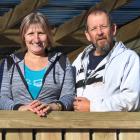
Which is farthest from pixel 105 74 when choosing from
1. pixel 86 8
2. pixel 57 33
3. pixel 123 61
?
pixel 57 33

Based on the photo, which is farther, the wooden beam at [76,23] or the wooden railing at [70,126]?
the wooden beam at [76,23]

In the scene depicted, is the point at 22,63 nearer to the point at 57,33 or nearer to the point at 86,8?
the point at 86,8

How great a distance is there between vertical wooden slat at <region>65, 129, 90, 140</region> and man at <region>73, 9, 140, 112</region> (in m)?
0.26

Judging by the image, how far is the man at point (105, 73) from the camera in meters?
4.45

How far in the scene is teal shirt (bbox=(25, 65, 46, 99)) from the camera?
178 inches

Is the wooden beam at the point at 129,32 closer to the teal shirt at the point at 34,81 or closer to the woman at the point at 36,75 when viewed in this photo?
the woman at the point at 36,75

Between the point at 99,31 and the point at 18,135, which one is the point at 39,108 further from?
the point at 99,31

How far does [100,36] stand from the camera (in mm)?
4773

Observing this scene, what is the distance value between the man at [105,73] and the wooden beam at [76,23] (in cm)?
646

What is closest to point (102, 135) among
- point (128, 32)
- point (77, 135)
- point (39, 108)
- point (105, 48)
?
point (77, 135)

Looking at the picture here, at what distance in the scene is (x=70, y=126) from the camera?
421 centimetres

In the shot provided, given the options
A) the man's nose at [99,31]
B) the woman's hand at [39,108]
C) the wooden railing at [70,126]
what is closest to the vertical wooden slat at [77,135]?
the wooden railing at [70,126]

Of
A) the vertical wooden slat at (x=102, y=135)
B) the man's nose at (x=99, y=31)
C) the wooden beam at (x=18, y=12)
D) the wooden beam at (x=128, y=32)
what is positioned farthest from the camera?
the wooden beam at (x=128, y=32)

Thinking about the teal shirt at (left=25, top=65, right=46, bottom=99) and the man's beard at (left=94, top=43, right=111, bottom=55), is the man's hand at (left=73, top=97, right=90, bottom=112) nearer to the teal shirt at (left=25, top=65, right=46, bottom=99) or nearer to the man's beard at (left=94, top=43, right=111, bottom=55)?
the teal shirt at (left=25, top=65, right=46, bottom=99)
